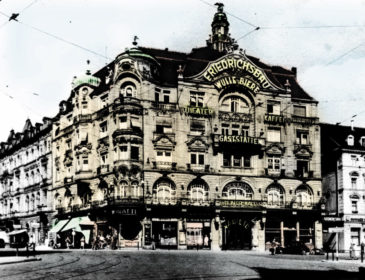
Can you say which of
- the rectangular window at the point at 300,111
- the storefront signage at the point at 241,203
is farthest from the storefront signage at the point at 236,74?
the storefront signage at the point at 241,203

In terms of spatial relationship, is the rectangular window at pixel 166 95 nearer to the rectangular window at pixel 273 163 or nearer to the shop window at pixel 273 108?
the shop window at pixel 273 108

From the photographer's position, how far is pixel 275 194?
→ 60.7m

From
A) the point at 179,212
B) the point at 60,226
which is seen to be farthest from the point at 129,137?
the point at 60,226

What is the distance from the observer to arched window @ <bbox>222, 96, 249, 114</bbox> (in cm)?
6056

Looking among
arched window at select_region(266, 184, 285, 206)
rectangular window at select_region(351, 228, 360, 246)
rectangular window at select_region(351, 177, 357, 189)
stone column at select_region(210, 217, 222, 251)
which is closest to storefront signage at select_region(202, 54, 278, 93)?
arched window at select_region(266, 184, 285, 206)

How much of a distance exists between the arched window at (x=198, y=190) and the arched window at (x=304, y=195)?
10.3 meters

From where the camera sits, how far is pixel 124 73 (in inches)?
2234

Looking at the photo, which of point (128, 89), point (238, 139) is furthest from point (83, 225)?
point (238, 139)

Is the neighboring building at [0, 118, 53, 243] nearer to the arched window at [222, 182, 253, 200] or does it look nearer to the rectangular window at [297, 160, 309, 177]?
the arched window at [222, 182, 253, 200]

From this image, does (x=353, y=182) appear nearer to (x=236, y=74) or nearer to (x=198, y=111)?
(x=236, y=74)

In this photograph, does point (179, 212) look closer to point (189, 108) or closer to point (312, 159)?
point (189, 108)

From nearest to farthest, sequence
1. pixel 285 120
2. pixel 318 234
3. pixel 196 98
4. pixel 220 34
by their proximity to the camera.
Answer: pixel 196 98 → pixel 318 234 → pixel 285 120 → pixel 220 34

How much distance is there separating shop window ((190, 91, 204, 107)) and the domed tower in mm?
10206

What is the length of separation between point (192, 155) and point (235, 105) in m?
7.58
